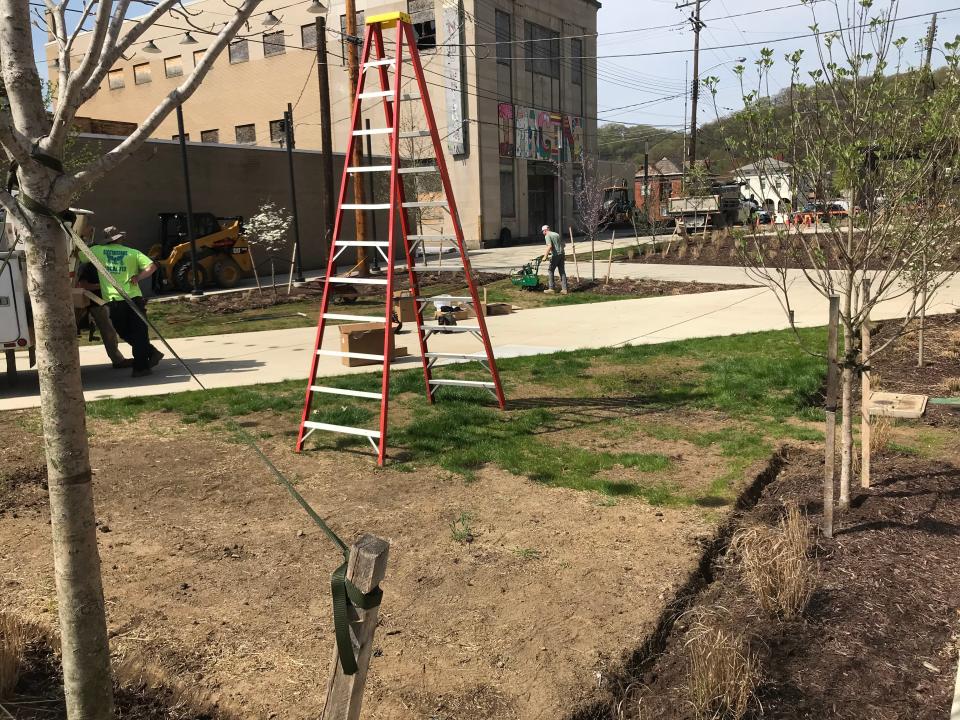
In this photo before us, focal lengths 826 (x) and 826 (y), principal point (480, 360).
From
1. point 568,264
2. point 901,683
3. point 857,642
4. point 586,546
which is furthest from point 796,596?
point 568,264

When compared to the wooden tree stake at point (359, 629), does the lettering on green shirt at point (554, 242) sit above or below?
above

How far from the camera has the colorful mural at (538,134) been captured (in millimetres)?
41562

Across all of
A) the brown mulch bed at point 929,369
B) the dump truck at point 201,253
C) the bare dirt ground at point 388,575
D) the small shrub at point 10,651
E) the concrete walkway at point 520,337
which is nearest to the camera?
the small shrub at point 10,651

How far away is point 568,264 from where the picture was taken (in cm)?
2798

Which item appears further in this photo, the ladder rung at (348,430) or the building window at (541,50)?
the building window at (541,50)

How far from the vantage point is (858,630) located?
11.7 ft

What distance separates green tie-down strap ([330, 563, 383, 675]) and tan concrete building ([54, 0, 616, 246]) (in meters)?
36.1

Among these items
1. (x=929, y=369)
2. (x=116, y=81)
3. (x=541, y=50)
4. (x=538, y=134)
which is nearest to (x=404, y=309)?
(x=929, y=369)

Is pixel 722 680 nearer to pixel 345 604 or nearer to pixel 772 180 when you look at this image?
pixel 345 604

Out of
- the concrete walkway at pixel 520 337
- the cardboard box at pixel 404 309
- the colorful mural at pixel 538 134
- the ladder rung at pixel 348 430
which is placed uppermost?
the colorful mural at pixel 538 134

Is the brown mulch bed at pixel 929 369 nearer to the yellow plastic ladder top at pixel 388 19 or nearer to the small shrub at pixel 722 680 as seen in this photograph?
the small shrub at pixel 722 680

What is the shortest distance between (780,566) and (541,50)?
44116mm

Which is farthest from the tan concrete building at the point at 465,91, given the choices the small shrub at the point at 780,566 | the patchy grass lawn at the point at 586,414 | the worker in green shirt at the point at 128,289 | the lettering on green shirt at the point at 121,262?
the small shrub at the point at 780,566

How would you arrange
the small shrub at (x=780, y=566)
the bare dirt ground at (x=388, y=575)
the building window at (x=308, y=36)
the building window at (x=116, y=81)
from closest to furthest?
the bare dirt ground at (x=388, y=575) < the small shrub at (x=780, y=566) < the building window at (x=308, y=36) < the building window at (x=116, y=81)
